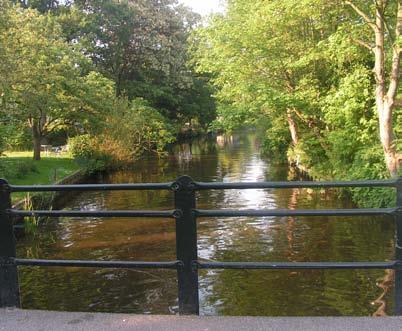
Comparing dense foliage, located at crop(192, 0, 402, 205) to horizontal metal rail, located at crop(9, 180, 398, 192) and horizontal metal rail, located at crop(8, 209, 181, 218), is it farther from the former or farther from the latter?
horizontal metal rail, located at crop(8, 209, 181, 218)

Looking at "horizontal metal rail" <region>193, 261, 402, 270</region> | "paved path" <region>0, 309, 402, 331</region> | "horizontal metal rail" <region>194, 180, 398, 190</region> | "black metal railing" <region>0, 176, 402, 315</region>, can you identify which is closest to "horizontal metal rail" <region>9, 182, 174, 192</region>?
"black metal railing" <region>0, 176, 402, 315</region>

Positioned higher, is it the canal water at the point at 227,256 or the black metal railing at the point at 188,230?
the black metal railing at the point at 188,230

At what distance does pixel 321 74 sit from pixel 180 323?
63.9ft

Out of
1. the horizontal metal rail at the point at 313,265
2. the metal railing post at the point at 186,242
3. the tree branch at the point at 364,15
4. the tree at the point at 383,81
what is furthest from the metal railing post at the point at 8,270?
the tree branch at the point at 364,15

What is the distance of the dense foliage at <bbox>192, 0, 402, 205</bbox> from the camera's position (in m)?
15.2

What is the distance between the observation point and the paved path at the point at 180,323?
352 cm

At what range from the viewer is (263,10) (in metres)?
19.9

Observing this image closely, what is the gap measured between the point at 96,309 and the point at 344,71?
47.4 ft

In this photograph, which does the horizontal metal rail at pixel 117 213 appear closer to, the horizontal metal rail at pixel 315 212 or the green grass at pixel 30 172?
the horizontal metal rail at pixel 315 212

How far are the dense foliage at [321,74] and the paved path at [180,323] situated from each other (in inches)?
403

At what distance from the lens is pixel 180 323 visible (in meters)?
3.66

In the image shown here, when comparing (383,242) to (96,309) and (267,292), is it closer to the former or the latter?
(267,292)

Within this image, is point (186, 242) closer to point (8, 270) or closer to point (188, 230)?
point (188, 230)

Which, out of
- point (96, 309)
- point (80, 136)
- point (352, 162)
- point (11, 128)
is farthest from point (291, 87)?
A: point (96, 309)
